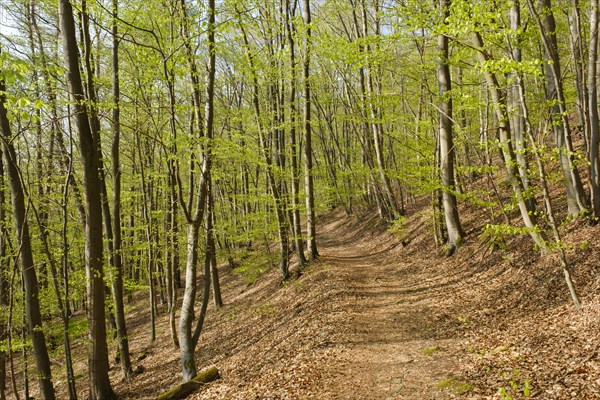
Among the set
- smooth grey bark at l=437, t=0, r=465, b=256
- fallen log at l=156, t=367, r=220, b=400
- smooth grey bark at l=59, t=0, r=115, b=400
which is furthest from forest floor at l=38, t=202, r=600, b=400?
smooth grey bark at l=59, t=0, r=115, b=400

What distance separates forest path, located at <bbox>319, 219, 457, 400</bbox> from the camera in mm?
5633

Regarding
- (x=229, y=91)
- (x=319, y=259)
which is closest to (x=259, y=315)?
(x=319, y=259)

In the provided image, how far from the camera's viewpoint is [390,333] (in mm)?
7773

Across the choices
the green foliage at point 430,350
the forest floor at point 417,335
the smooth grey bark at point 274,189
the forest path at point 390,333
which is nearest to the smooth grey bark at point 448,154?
the forest floor at point 417,335

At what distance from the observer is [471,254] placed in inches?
445

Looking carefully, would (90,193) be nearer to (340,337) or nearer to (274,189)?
(340,337)

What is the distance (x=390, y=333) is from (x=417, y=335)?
22.2 inches

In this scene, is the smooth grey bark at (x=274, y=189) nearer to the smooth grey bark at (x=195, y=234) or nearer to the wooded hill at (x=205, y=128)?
the wooded hill at (x=205, y=128)

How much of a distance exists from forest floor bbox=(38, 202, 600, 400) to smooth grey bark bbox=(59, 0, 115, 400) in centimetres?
254

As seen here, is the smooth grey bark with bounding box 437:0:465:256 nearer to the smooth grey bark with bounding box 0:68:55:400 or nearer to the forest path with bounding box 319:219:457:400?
the forest path with bounding box 319:219:457:400

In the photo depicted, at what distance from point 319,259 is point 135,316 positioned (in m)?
13.0

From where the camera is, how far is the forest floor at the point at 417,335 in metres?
5.13

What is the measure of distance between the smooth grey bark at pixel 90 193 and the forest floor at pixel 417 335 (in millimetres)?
2538

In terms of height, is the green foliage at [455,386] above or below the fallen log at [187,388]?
above
